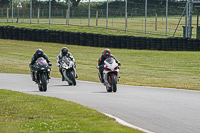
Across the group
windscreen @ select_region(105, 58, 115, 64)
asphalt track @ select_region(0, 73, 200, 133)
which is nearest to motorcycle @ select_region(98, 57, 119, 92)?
windscreen @ select_region(105, 58, 115, 64)

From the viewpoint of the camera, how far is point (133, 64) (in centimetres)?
2669

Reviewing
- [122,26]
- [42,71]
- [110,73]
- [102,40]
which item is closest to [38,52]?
[42,71]

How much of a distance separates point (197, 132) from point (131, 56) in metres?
23.0

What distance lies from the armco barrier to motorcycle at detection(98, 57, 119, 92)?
17556 mm

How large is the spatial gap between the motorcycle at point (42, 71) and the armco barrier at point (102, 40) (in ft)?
59.2

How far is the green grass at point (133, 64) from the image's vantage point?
746 inches

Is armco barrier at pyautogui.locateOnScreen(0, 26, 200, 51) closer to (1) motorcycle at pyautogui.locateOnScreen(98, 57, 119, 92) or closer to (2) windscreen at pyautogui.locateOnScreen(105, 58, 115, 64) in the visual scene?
(2) windscreen at pyautogui.locateOnScreen(105, 58, 115, 64)

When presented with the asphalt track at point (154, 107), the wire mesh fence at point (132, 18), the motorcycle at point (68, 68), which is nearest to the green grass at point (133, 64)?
the motorcycle at point (68, 68)

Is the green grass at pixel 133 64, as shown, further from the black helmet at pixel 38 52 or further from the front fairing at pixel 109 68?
the black helmet at pixel 38 52

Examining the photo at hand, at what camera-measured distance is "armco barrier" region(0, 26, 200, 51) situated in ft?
104

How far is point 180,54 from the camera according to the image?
101 ft

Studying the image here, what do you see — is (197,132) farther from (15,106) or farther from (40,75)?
(40,75)

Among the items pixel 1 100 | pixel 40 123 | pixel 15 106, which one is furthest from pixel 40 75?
pixel 40 123

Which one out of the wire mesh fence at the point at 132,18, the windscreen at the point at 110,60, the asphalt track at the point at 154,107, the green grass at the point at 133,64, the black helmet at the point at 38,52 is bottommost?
the green grass at the point at 133,64
